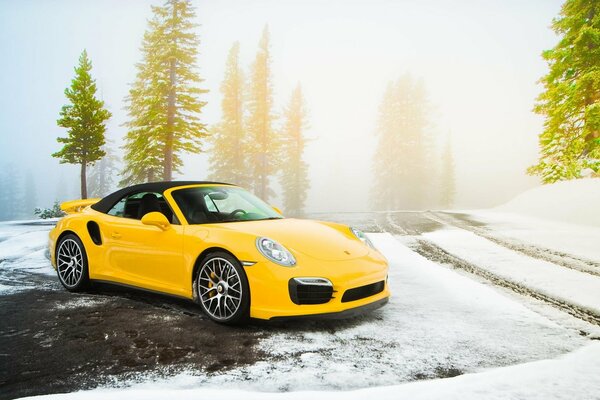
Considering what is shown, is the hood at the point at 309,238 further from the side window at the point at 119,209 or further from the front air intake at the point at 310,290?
the side window at the point at 119,209

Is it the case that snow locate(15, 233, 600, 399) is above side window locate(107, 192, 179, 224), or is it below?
below

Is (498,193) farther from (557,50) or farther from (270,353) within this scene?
(270,353)

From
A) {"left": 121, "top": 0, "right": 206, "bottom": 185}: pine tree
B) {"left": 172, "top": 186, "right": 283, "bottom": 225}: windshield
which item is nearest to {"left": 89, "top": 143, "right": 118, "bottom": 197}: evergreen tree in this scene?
{"left": 121, "top": 0, "right": 206, "bottom": 185}: pine tree

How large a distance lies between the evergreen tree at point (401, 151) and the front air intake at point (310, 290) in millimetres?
45176

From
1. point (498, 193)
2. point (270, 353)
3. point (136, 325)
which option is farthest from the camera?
point (498, 193)

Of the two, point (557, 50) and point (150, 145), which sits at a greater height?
point (557, 50)

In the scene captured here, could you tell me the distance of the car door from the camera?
4.63 meters

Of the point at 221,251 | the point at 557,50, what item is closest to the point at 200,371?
the point at 221,251

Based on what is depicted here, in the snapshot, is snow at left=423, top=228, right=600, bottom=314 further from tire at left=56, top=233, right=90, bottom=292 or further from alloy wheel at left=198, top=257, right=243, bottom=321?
tire at left=56, top=233, right=90, bottom=292

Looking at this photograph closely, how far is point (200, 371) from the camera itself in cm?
309

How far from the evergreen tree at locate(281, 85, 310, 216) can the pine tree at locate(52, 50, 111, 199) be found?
1894cm

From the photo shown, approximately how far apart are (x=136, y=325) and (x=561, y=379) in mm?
3575

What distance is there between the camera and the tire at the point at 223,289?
13.4 ft

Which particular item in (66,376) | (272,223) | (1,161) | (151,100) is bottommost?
(66,376)
